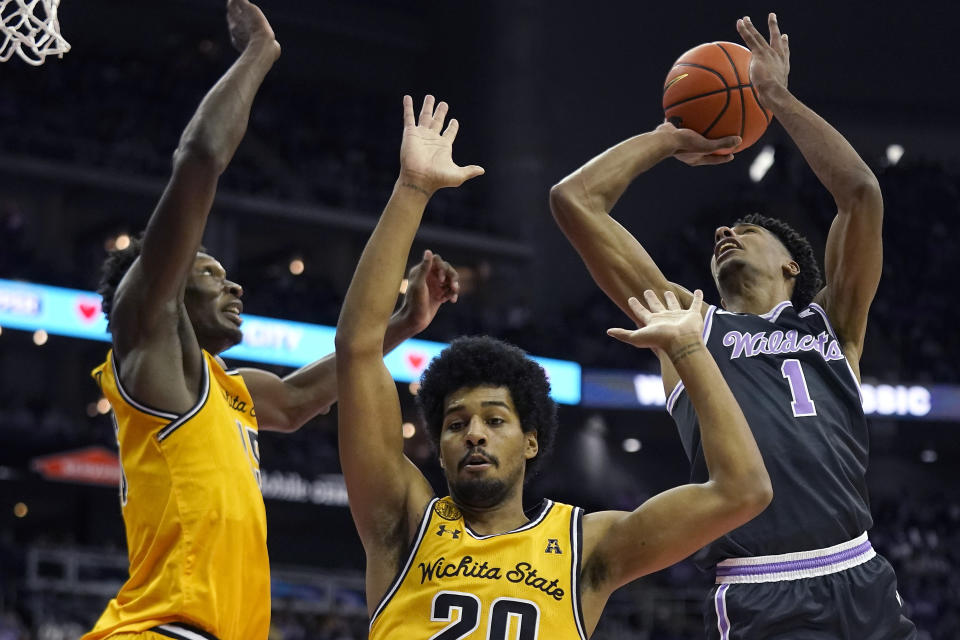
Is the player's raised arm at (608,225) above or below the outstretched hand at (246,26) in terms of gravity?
below

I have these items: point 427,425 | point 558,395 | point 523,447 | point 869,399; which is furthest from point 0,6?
point 869,399

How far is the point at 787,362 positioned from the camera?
12.8 ft

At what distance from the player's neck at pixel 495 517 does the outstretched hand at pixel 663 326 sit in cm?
53

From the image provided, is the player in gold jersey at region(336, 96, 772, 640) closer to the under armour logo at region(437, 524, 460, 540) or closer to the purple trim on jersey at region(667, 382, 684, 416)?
the under armour logo at region(437, 524, 460, 540)

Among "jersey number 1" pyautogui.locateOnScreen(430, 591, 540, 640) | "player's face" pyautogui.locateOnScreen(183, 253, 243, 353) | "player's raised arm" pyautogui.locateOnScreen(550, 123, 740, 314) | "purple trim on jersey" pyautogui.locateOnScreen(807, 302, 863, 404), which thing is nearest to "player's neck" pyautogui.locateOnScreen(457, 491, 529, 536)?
"jersey number 1" pyautogui.locateOnScreen(430, 591, 540, 640)

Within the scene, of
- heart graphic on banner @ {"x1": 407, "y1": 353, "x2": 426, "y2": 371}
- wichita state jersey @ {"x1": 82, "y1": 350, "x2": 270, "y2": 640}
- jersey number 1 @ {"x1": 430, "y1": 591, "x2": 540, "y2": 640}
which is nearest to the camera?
jersey number 1 @ {"x1": 430, "y1": 591, "x2": 540, "y2": 640}

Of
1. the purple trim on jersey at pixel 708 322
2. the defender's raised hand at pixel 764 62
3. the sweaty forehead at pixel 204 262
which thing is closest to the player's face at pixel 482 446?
the purple trim on jersey at pixel 708 322

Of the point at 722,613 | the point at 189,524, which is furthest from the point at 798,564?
the point at 189,524

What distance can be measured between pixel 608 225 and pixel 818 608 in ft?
4.56

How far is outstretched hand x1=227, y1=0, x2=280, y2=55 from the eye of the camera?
3668mm

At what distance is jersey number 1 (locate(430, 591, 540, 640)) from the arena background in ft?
50.9

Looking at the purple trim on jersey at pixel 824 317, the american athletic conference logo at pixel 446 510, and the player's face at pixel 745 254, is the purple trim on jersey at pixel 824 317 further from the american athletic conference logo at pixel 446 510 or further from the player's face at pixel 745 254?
the american athletic conference logo at pixel 446 510

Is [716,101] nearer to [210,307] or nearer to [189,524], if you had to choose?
[210,307]

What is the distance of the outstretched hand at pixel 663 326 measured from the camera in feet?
10.0
